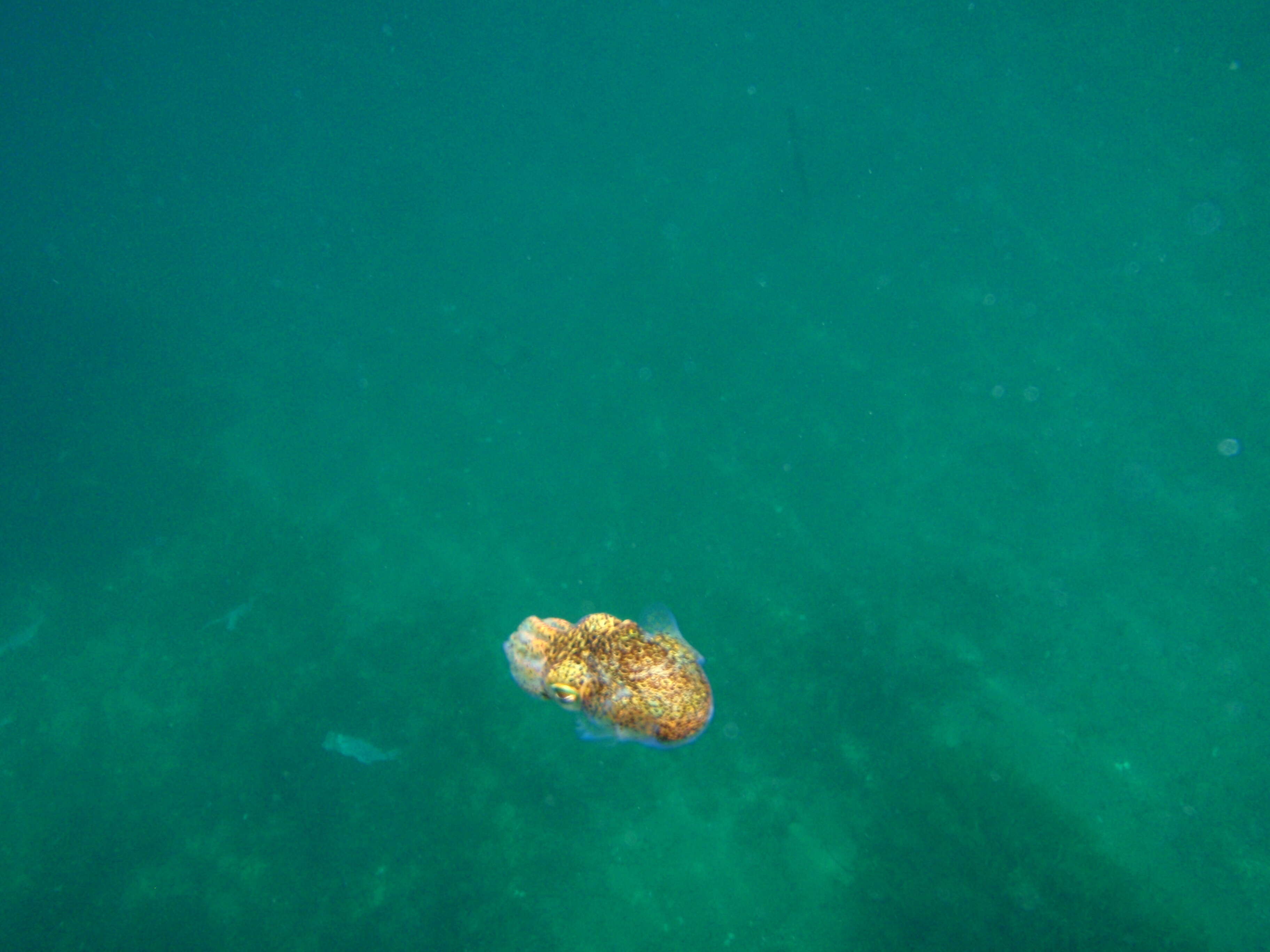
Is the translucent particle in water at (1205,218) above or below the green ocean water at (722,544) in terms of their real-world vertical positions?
above

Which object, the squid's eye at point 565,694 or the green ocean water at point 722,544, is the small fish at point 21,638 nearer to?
the green ocean water at point 722,544

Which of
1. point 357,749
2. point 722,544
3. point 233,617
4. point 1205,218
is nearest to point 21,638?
point 233,617

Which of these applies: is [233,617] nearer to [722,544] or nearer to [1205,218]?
[722,544]

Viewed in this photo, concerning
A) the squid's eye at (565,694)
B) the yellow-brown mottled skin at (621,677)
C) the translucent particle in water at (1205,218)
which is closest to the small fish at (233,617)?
the yellow-brown mottled skin at (621,677)


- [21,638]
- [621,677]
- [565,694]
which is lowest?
[21,638]

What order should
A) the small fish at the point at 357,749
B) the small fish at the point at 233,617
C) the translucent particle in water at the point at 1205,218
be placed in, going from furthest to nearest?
the small fish at the point at 233,617 → the translucent particle in water at the point at 1205,218 → the small fish at the point at 357,749

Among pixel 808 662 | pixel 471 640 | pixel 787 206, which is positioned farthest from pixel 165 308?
pixel 808 662
